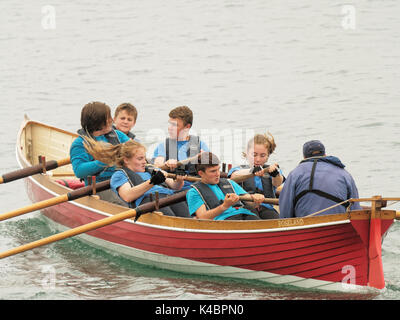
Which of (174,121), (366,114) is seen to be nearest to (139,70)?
(366,114)

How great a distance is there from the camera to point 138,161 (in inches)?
326

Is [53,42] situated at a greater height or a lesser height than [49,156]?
greater

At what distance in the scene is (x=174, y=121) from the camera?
923cm

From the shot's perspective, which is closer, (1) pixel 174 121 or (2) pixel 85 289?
(2) pixel 85 289

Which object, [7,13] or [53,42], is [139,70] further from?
[7,13]

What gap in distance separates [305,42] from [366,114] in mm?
6435

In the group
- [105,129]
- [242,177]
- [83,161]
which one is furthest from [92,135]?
[242,177]

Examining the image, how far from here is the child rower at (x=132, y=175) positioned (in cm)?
825

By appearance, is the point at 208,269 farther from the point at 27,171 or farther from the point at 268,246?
the point at 27,171

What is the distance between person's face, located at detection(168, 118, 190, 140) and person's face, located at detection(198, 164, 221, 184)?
151 cm

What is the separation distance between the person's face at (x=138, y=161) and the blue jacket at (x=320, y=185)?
1.60 metres

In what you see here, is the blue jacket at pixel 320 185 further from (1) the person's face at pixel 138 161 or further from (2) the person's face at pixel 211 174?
(1) the person's face at pixel 138 161

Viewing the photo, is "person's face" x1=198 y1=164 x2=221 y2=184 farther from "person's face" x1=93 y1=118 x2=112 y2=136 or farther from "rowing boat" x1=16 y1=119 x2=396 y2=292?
"person's face" x1=93 y1=118 x2=112 y2=136

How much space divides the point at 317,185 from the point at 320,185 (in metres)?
0.03
